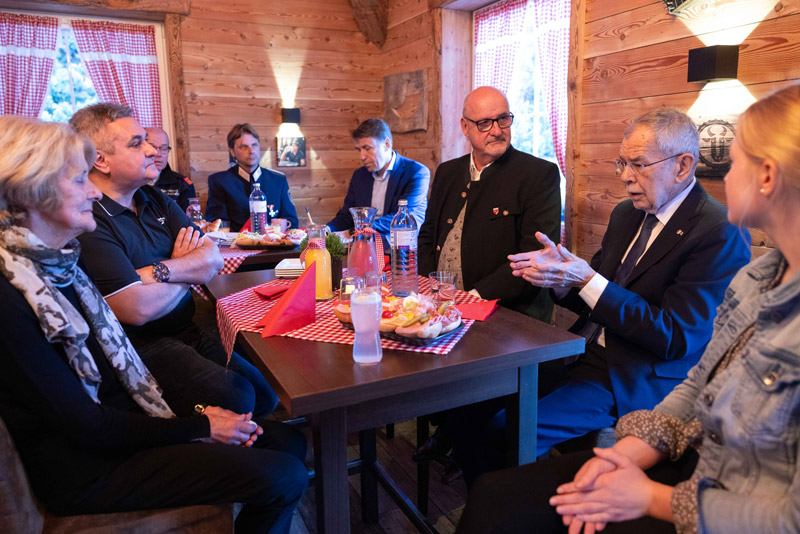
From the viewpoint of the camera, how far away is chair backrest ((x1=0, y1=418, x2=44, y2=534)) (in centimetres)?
104

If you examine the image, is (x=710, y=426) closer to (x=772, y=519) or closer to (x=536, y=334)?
(x=772, y=519)

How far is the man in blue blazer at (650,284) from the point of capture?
59.0 inches

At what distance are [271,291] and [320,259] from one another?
0.63ft

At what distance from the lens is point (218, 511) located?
122cm

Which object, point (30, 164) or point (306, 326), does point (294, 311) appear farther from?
point (30, 164)

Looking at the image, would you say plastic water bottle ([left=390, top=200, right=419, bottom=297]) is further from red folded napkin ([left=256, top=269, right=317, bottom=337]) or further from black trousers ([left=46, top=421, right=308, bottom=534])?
black trousers ([left=46, top=421, right=308, bottom=534])

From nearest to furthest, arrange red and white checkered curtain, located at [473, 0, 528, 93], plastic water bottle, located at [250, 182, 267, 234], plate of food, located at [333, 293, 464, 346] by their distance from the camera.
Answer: plate of food, located at [333, 293, 464, 346] → plastic water bottle, located at [250, 182, 267, 234] → red and white checkered curtain, located at [473, 0, 528, 93]

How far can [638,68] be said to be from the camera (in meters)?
2.58

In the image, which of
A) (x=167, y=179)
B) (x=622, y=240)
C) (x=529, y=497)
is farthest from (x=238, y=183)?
(x=529, y=497)

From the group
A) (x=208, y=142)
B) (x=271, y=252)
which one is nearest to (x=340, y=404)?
(x=271, y=252)

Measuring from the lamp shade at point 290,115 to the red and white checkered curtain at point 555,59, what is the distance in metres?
2.30

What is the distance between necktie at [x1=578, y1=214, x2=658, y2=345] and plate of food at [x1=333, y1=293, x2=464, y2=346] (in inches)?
23.0

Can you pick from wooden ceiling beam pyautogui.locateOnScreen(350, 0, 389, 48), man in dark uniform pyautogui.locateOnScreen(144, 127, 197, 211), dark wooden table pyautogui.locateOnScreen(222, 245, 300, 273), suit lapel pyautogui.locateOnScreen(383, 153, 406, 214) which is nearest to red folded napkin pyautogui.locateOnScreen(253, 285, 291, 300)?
dark wooden table pyautogui.locateOnScreen(222, 245, 300, 273)

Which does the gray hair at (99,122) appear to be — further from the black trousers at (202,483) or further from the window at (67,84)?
the window at (67,84)
